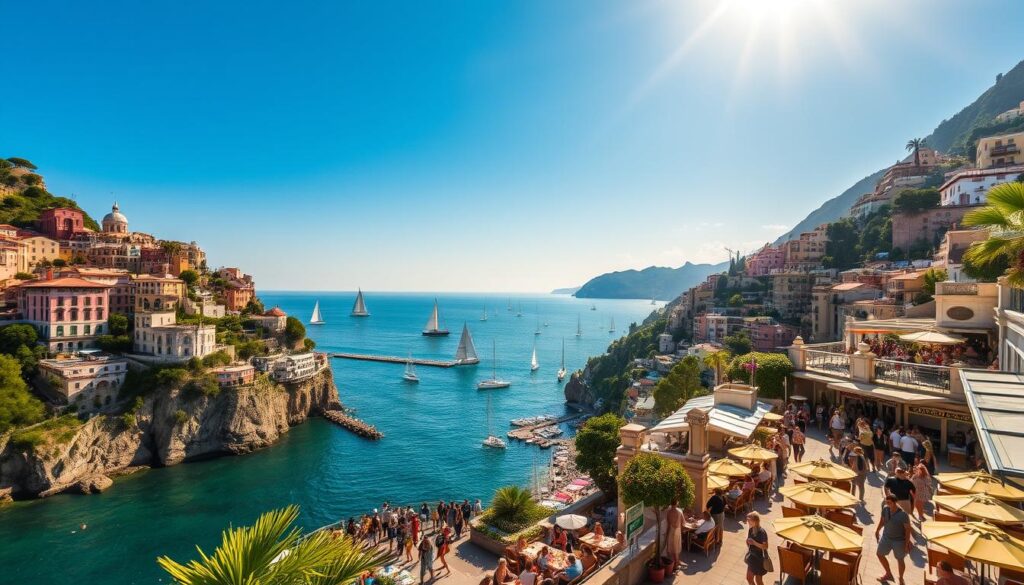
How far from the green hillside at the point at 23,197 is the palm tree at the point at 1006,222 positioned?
100564 millimetres

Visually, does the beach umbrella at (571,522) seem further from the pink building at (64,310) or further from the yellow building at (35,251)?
the yellow building at (35,251)

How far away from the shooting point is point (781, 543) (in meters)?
9.64

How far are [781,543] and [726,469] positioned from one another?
1.81 meters

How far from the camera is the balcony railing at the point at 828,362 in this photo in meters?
18.0

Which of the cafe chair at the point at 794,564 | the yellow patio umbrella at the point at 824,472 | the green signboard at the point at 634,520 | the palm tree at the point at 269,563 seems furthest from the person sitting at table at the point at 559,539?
the palm tree at the point at 269,563

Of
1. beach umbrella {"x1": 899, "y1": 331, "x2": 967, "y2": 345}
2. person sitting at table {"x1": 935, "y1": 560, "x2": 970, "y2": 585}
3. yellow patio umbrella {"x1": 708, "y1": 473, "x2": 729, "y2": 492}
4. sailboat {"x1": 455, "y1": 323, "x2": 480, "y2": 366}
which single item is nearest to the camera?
person sitting at table {"x1": 935, "y1": 560, "x2": 970, "y2": 585}

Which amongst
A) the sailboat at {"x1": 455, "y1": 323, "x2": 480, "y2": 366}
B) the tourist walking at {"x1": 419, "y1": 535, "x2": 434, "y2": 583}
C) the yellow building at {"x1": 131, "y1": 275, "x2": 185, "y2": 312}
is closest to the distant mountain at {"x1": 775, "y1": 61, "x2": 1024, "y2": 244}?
the sailboat at {"x1": 455, "y1": 323, "x2": 480, "y2": 366}

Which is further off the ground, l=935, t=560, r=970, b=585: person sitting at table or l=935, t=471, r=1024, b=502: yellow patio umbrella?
l=935, t=471, r=1024, b=502: yellow patio umbrella

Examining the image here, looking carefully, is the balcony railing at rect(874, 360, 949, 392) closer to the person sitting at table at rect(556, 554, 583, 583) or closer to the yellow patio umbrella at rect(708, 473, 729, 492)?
the yellow patio umbrella at rect(708, 473, 729, 492)

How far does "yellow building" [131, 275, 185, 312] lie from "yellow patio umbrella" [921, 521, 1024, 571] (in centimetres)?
7194

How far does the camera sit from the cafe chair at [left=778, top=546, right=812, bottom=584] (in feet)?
26.7

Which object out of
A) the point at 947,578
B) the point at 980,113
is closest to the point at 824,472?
the point at 947,578

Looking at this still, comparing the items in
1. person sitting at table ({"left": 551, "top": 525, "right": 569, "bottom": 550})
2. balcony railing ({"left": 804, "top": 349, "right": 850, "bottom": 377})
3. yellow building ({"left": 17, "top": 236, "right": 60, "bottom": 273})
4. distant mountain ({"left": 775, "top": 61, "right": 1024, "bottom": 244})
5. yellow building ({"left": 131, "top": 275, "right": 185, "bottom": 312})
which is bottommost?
person sitting at table ({"left": 551, "top": 525, "right": 569, "bottom": 550})

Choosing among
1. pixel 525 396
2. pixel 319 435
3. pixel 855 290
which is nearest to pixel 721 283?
pixel 855 290
